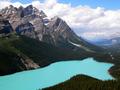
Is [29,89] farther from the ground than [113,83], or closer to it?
closer to it

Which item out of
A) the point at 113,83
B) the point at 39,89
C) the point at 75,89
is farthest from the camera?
the point at 39,89

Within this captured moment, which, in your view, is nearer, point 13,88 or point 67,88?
point 67,88

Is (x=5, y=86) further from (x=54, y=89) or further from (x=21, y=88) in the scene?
(x=54, y=89)

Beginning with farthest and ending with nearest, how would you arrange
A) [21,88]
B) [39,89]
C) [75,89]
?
[21,88]
[39,89]
[75,89]

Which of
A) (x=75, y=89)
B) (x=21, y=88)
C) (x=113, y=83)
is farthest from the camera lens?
(x=21, y=88)

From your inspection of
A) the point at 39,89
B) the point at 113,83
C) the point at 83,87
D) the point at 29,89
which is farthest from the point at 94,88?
the point at 29,89

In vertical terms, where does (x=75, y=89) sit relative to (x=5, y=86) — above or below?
above

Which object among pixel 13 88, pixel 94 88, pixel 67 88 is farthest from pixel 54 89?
pixel 13 88

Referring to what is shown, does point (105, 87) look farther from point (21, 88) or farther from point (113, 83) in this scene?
point (21, 88)

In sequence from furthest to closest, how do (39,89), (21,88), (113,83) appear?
(21,88), (39,89), (113,83)
